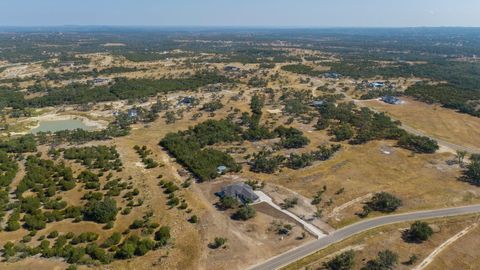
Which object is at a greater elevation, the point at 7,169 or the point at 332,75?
the point at 332,75

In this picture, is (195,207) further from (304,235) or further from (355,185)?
(355,185)

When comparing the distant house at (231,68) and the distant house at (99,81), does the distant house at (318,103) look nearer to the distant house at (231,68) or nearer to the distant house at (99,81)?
the distant house at (231,68)

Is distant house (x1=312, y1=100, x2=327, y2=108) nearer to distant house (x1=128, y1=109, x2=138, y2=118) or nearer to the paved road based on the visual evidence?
distant house (x1=128, y1=109, x2=138, y2=118)

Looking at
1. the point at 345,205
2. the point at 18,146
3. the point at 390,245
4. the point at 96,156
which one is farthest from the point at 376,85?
the point at 18,146

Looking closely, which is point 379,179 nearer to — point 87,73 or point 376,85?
point 376,85

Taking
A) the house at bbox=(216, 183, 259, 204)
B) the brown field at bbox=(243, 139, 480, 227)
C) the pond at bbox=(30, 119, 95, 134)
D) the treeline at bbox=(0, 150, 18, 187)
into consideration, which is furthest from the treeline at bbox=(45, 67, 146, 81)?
the house at bbox=(216, 183, 259, 204)

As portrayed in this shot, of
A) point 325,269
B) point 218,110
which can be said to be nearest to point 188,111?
point 218,110

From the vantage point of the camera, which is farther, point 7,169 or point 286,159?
point 286,159
